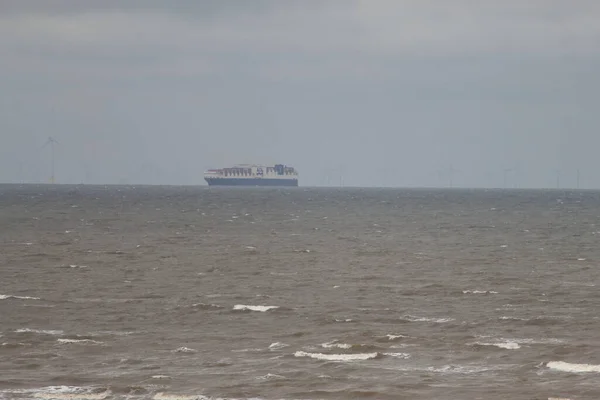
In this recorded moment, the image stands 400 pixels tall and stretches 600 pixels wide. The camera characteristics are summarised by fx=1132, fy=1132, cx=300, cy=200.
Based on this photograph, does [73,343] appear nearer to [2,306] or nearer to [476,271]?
[2,306]

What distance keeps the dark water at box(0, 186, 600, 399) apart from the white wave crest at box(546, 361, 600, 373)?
0.21ft

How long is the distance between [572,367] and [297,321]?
1305cm

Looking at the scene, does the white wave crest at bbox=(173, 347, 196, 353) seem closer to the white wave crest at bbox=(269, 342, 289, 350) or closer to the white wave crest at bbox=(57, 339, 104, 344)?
the white wave crest at bbox=(269, 342, 289, 350)

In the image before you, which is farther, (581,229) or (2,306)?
(581,229)

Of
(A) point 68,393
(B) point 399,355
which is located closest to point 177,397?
(A) point 68,393

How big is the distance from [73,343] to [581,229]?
295ft

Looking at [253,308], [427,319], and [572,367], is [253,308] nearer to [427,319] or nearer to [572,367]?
[427,319]

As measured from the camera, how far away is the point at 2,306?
48.6 metres

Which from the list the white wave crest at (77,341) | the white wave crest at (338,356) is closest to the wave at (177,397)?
the white wave crest at (338,356)

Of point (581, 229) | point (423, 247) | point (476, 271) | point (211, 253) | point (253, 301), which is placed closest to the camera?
point (253, 301)

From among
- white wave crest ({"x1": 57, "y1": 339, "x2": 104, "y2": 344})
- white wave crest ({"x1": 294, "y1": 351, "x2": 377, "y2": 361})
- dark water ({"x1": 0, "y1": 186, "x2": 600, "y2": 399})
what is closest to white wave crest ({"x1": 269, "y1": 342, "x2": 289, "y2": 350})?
dark water ({"x1": 0, "y1": 186, "x2": 600, "y2": 399})

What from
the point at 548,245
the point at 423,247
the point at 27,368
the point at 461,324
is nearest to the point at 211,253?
the point at 423,247

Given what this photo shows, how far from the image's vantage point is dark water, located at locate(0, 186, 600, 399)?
105 feet

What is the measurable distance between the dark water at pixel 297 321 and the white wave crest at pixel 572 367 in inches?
2.6
